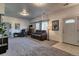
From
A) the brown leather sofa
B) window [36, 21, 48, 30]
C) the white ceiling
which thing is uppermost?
the white ceiling

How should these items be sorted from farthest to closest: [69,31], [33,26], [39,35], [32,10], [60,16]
Answer: [60,16], [69,31], [32,10], [39,35], [33,26]

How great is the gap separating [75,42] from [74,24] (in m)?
0.95

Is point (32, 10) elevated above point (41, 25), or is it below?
above

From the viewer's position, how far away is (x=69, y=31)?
519cm

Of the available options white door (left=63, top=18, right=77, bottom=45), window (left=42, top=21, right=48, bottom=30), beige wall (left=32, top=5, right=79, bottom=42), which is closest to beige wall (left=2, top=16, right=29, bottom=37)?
beige wall (left=32, top=5, right=79, bottom=42)

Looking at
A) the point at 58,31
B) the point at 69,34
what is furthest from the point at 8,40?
the point at 69,34

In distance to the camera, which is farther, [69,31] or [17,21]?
[69,31]

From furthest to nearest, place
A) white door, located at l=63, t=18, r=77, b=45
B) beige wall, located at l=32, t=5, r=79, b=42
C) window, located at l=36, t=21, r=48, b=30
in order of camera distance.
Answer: white door, located at l=63, t=18, r=77, b=45 → beige wall, located at l=32, t=5, r=79, b=42 → window, located at l=36, t=21, r=48, b=30

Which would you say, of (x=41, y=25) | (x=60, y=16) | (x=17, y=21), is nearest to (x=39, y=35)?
(x=41, y=25)

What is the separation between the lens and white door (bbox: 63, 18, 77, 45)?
4860mm

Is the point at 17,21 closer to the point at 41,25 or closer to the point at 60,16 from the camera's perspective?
the point at 41,25

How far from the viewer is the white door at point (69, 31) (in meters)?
4.86

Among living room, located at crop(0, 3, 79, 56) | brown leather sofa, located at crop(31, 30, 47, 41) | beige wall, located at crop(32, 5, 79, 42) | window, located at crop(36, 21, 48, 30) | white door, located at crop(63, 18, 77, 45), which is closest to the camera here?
living room, located at crop(0, 3, 79, 56)

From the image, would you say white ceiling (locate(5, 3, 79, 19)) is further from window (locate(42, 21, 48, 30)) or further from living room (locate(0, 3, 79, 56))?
window (locate(42, 21, 48, 30))
